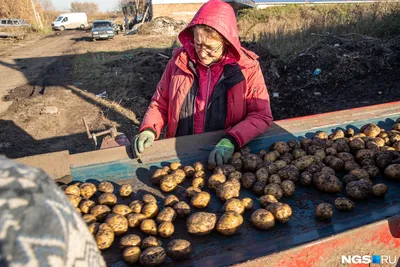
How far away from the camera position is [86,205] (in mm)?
2070

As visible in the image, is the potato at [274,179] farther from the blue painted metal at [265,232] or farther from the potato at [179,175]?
the potato at [179,175]

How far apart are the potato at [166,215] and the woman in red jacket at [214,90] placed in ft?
2.02

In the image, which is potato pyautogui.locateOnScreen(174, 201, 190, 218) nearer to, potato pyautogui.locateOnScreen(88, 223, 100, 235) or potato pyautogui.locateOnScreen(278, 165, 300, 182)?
potato pyautogui.locateOnScreen(88, 223, 100, 235)

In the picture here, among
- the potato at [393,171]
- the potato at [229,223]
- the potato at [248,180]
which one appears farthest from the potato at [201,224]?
the potato at [393,171]

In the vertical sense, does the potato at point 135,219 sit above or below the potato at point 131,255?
below

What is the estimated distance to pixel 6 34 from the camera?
2450 cm

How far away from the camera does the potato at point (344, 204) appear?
196 cm

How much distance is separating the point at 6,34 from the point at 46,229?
29084 mm

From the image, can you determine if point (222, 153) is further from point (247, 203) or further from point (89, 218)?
point (89, 218)

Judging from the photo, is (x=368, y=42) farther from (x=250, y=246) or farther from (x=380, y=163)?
(x=250, y=246)

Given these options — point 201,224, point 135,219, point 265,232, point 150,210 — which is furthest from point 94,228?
point 265,232

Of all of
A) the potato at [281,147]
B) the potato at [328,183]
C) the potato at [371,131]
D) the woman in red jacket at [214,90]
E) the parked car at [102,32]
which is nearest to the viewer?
the potato at [328,183]

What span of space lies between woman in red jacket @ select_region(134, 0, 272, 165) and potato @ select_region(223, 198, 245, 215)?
1.69ft

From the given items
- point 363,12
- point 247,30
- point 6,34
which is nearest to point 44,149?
point 363,12
